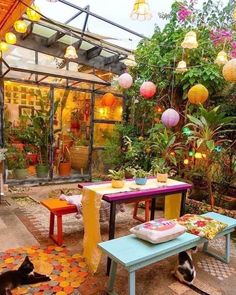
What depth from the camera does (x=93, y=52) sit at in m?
6.34

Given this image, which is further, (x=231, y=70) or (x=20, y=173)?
(x=20, y=173)

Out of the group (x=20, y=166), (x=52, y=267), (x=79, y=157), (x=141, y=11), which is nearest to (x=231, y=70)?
(x=141, y=11)

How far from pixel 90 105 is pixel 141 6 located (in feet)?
13.9

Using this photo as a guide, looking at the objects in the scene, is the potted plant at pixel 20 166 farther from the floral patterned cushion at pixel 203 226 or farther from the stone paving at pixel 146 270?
the floral patterned cushion at pixel 203 226

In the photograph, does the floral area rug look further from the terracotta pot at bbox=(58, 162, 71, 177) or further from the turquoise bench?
the terracotta pot at bbox=(58, 162, 71, 177)

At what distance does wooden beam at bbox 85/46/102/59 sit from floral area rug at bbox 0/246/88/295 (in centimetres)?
464

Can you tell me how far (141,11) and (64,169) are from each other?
15.2 ft

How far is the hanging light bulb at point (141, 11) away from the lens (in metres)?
2.61

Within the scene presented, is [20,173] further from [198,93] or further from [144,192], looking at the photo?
[198,93]

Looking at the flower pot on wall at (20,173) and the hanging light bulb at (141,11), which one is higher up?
the hanging light bulb at (141,11)

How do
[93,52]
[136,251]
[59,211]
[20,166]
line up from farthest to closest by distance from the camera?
[93,52] < [20,166] < [59,211] < [136,251]

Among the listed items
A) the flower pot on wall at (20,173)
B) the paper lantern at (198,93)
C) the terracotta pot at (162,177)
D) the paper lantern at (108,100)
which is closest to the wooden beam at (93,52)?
the paper lantern at (108,100)

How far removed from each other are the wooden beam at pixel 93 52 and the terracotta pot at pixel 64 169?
8.87 feet

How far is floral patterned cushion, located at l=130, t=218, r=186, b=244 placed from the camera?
2.23m
